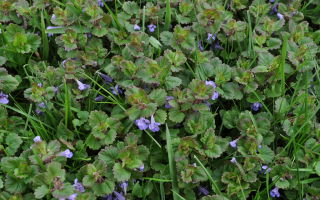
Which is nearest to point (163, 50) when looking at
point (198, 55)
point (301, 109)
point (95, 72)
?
point (198, 55)

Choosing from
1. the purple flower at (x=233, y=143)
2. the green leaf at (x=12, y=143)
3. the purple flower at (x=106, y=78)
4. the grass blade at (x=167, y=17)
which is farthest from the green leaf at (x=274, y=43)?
the green leaf at (x=12, y=143)

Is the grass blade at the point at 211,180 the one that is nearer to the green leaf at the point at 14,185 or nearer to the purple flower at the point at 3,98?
the green leaf at the point at 14,185

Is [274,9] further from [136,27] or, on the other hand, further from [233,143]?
[233,143]

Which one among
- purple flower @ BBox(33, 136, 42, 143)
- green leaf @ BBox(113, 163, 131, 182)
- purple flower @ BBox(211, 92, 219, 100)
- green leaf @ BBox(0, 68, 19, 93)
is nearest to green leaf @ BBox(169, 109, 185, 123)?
purple flower @ BBox(211, 92, 219, 100)

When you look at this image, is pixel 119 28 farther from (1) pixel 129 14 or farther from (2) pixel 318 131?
(2) pixel 318 131

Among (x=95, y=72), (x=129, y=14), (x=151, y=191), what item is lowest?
(x=151, y=191)

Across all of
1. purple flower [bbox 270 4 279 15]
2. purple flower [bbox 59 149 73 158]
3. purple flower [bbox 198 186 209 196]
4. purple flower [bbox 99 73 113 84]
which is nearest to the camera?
purple flower [bbox 59 149 73 158]

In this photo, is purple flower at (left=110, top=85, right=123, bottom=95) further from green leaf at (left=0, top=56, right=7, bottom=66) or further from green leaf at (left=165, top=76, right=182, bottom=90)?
green leaf at (left=0, top=56, right=7, bottom=66)
